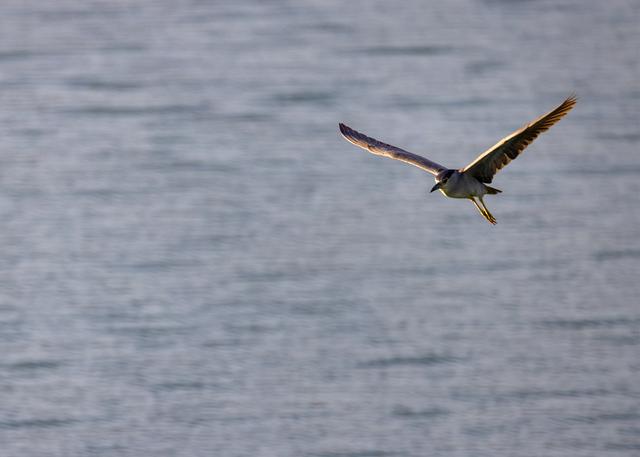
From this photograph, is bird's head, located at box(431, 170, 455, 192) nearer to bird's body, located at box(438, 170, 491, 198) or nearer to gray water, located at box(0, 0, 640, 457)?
bird's body, located at box(438, 170, 491, 198)

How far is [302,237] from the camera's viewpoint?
44.2ft

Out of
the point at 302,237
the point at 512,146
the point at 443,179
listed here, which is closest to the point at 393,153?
the point at 443,179

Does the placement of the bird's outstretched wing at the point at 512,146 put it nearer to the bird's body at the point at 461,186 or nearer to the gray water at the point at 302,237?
the bird's body at the point at 461,186

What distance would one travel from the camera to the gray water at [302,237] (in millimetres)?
11047

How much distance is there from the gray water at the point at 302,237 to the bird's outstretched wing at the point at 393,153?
280cm

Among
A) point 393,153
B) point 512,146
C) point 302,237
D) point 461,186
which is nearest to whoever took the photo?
point 512,146

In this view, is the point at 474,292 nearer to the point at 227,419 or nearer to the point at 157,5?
the point at 227,419

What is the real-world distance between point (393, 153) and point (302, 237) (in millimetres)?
5011

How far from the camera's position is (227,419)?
10.9m

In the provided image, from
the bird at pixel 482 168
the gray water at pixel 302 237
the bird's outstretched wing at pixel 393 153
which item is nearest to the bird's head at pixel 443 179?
the bird at pixel 482 168

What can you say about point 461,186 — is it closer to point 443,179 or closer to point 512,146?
point 443,179

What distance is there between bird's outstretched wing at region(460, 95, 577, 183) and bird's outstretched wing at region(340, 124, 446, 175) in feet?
0.87

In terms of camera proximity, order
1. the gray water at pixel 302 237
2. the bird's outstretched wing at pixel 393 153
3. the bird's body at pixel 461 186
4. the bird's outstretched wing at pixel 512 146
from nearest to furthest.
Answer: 1. the bird's outstretched wing at pixel 512 146
2. the bird's body at pixel 461 186
3. the bird's outstretched wing at pixel 393 153
4. the gray water at pixel 302 237

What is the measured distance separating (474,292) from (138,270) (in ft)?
10.1
